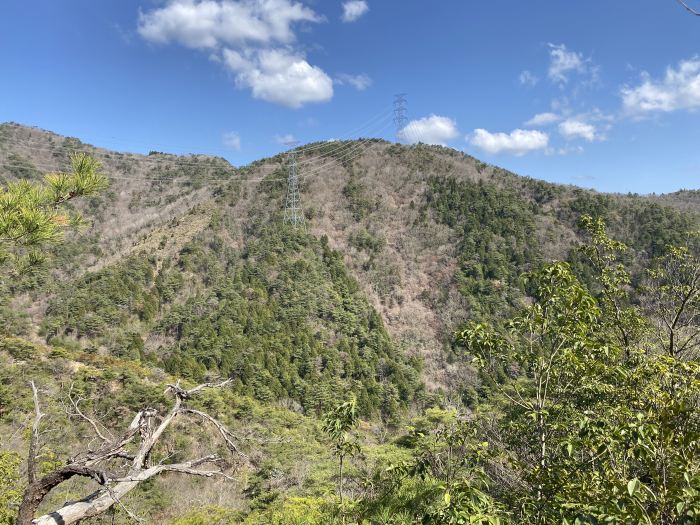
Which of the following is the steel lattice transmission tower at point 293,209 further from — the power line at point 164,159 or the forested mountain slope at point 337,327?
the power line at point 164,159

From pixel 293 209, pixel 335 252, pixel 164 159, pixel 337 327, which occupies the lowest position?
pixel 337 327

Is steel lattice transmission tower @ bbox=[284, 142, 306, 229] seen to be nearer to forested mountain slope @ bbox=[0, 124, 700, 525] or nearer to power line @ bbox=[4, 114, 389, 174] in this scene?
forested mountain slope @ bbox=[0, 124, 700, 525]

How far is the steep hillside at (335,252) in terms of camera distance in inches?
1314

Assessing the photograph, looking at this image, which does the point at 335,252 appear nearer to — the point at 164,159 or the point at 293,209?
the point at 293,209

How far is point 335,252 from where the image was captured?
144 feet

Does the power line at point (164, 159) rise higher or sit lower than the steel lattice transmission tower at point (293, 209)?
higher

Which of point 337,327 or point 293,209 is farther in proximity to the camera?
point 293,209

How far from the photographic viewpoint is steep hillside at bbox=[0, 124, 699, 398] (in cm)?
3338

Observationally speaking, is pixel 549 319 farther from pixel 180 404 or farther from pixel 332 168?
pixel 332 168

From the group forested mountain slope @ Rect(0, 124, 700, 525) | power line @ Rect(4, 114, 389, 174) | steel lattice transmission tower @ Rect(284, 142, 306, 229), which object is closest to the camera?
forested mountain slope @ Rect(0, 124, 700, 525)

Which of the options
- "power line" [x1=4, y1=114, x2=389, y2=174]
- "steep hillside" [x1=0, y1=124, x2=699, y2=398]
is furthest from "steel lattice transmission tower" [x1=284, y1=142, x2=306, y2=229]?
"power line" [x1=4, y1=114, x2=389, y2=174]

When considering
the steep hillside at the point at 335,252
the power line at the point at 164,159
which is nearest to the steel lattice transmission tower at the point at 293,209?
the steep hillside at the point at 335,252

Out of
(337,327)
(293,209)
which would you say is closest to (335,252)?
(293,209)

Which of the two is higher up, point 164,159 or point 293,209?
point 164,159
